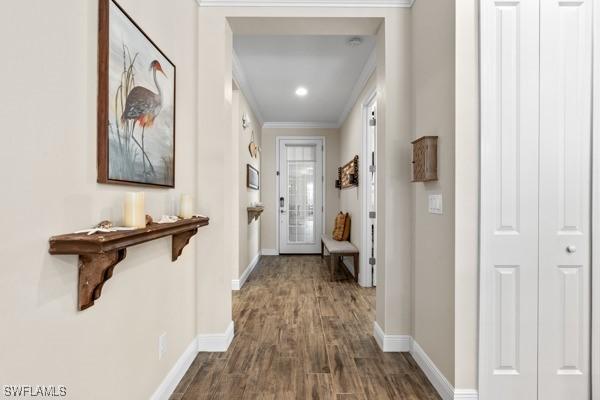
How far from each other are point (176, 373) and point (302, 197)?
184 inches

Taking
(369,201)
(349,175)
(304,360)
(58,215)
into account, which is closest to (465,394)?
(304,360)

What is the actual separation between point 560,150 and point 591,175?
0.67 ft

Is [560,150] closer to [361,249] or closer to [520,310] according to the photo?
[520,310]

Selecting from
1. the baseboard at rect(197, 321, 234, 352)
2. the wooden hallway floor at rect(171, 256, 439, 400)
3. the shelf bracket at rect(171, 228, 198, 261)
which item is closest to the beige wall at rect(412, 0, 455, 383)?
the wooden hallway floor at rect(171, 256, 439, 400)

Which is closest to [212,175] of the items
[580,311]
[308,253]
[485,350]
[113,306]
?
[113,306]

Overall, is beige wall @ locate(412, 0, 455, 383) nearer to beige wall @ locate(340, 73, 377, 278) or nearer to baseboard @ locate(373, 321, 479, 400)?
baseboard @ locate(373, 321, 479, 400)

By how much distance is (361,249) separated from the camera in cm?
419

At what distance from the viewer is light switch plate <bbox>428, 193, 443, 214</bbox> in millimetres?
1871

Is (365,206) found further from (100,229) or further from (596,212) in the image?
(100,229)

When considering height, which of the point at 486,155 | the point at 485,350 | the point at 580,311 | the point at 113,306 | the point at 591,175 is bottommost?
the point at 485,350

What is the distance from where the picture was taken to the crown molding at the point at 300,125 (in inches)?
245

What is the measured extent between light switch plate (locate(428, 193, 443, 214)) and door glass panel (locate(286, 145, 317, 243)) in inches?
173

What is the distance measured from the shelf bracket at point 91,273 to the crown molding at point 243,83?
2.75m

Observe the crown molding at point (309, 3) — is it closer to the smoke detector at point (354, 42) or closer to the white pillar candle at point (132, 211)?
the smoke detector at point (354, 42)
